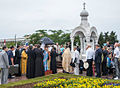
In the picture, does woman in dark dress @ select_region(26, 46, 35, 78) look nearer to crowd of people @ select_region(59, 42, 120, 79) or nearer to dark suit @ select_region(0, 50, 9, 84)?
dark suit @ select_region(0, 50, 9, 84)

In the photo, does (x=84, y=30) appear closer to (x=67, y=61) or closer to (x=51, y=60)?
(x=67, y=61)

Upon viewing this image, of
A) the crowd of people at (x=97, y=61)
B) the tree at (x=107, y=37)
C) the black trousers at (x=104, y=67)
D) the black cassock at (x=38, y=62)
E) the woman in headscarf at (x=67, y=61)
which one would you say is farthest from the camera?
the tree at (x=107, y=37)

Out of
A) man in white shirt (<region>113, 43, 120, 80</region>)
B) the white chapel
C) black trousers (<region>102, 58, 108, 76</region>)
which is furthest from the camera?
the white chapel

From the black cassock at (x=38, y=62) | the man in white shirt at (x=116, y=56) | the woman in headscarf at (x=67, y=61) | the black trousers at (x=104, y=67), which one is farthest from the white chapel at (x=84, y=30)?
the black cassock at (x=38, y=62)

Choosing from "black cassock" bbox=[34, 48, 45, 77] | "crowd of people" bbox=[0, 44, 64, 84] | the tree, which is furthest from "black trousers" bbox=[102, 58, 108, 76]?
the tree

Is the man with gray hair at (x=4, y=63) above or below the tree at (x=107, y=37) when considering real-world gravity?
below

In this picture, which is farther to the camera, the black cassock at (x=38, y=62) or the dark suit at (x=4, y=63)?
the black cassock at (x=38, y=62)

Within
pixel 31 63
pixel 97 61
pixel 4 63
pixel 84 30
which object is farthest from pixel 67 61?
pixel 84 30

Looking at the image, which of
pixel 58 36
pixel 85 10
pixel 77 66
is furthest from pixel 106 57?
pixel 58 36

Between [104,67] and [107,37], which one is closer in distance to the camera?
[104,67]

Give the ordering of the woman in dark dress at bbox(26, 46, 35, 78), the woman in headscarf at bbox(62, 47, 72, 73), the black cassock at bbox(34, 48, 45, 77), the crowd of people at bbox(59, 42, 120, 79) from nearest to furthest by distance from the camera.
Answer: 1. the crowd of people at bbox(59, 42, 120, 79)
2. the black cassock at bbox(34, 48, 45, 77)
3. the woman in dark dress at bbox(26, 46, 35, 78)
4. the woman in headscarf at bbox(62, 47, 72, 73)

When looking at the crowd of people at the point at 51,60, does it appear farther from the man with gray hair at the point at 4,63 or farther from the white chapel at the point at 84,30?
the white chapel at the point at 84,30

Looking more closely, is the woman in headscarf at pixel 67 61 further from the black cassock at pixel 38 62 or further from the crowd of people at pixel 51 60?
the black cassock at pixel 38 62

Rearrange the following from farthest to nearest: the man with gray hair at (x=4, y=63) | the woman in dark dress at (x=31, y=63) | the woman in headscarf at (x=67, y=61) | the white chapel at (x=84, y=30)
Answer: the white chapel at (x=84, y=30)
the woman in headscarf at (x=67, y=61)
the woman in dark dress at (x=31, y=63)
the man with gray hair at (x=4, y=63)
